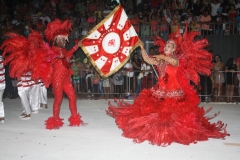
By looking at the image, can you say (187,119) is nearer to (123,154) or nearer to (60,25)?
(123,154)

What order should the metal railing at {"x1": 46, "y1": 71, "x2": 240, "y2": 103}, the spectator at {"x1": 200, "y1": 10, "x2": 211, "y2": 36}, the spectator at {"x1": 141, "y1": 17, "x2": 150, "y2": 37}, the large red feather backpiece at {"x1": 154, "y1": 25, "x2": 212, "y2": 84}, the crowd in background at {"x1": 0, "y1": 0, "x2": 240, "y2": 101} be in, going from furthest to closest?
the spectator at {"x1": 141, "y1": 17, "x2": 150, "y2": 37} < the spectator at {"x1": 200, "y1": 10, "x2": 211, "y2": 36} < the crowd in background at {"x1": 0, "y1": 0, "x2": 240, "y2": 101} < the metal railing at {"x1": 46, "y1": 71, "x2": 240, "y2": 103} < the large red feather backpiece at {"x1": 154, "y1": 25, "x2": 212, "y2": 84}

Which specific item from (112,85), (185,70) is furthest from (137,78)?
(185,70)

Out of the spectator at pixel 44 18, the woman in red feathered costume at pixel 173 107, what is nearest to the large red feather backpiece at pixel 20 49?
the woman in red feathered costume at pixel 173 107

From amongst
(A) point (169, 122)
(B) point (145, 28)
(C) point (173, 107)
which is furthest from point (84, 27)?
(A) point (169, 122)

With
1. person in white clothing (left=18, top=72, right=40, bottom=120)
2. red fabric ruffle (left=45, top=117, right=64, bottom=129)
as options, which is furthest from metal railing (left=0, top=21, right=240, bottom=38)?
red fabric ruffle (left=45, top=117, right=64, bottom=129)

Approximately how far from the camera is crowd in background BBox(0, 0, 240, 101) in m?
9.13

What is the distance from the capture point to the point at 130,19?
37.1ft

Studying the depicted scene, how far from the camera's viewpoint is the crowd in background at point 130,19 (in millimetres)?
9133

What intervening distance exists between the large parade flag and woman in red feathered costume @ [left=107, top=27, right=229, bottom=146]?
2.03ft

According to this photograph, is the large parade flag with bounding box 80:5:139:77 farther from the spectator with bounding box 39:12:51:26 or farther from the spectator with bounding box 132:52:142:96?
the spectator with bounding box 39:12:51:26

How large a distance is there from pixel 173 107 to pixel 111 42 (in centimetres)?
183

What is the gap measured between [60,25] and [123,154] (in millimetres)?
2562

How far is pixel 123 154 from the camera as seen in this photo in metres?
4.22

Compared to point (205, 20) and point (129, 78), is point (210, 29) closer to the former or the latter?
point (205, 20)
